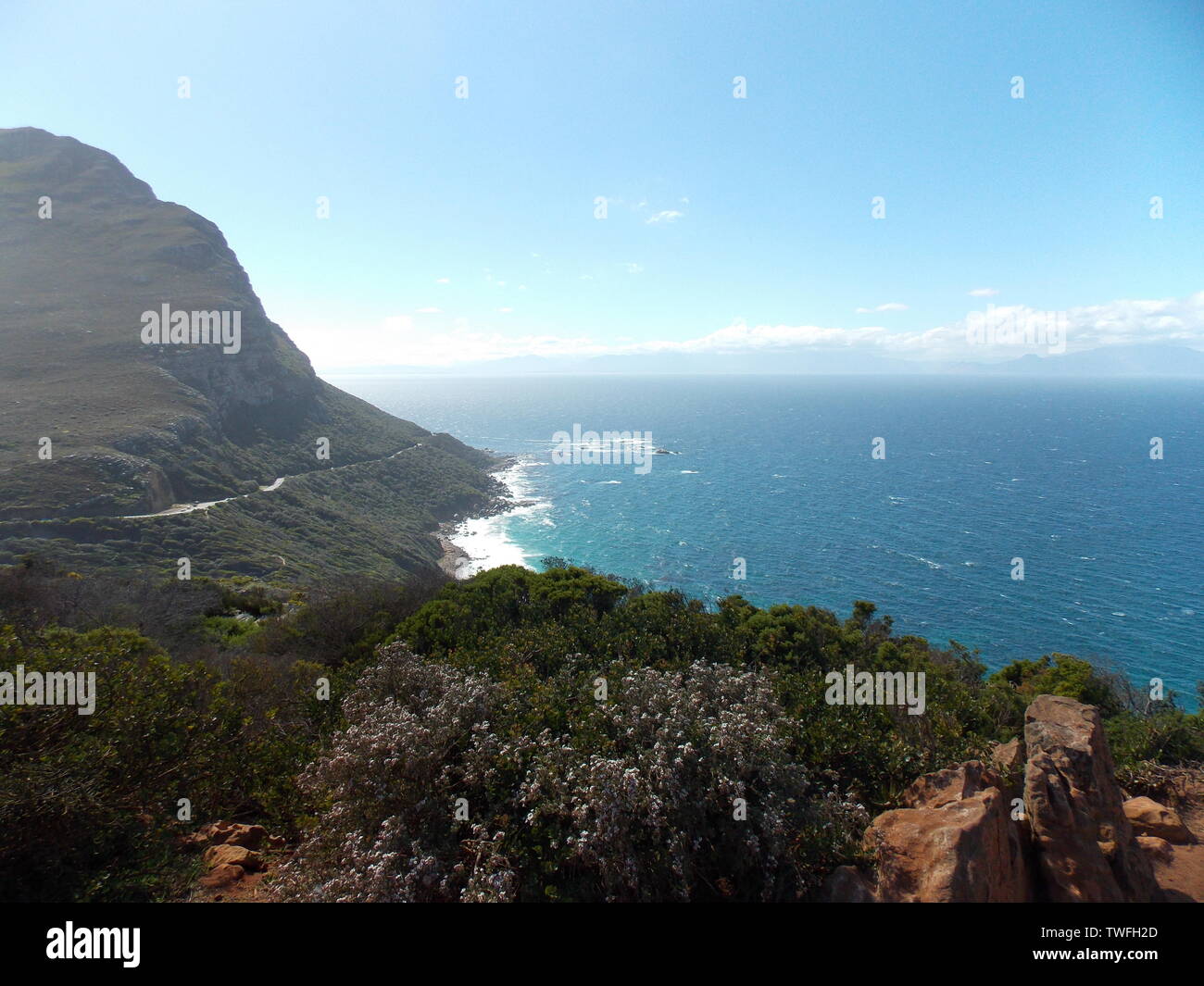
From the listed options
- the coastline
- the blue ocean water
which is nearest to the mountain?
the coastline

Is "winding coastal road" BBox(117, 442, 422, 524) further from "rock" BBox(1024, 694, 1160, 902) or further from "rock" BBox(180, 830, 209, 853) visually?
"rock" BBox(1024, 694, 1160, 902)

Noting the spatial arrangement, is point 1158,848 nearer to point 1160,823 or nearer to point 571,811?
point 1160,823

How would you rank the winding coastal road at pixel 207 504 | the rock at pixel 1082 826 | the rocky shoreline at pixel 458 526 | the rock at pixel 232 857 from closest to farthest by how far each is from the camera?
the rock at pixel 1082 826 < the rock at pixel 232 857 < the winding coastal road at pixel 207 504 < the rocky shoreline at pixel 458 526

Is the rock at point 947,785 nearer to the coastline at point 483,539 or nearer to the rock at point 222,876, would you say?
the rock at point 222,876

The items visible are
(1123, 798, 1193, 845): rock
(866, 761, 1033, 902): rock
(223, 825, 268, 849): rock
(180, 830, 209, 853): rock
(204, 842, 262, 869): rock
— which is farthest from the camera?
(1123, 798, 1193, 845): rock

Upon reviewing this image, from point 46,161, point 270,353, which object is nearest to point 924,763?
point 270,353

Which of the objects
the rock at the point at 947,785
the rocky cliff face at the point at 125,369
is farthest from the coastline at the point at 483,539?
the rock at the point at 947,785
